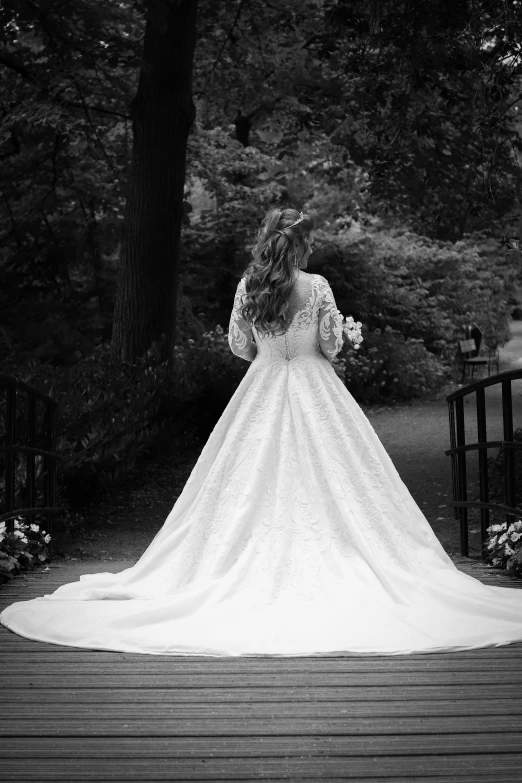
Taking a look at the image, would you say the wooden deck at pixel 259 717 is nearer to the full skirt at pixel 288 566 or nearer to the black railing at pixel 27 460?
the full skirt at pixel 288 566

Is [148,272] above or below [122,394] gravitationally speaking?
above

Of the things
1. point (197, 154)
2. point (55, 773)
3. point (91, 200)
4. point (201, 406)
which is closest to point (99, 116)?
point (91, 200)

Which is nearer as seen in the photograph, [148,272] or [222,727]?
[222,727]

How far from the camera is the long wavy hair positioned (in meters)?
5.63

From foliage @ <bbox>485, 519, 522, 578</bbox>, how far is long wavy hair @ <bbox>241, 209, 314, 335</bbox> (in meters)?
2.01

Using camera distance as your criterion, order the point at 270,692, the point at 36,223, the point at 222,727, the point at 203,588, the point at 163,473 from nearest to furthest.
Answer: the point at 222,727, the point at 270,692, the point at 203,588, the point at 163,473, the point at 36,223

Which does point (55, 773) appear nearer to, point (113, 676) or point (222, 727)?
point (222, 727)

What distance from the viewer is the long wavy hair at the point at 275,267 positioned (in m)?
5.63

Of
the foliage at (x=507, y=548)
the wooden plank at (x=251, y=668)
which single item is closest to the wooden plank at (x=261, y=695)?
the wooden plank at (x=251, y=668)

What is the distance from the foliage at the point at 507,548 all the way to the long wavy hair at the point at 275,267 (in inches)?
79.0

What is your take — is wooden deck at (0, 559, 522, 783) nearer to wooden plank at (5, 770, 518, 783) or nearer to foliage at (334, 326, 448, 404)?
wooden plank at (5, 770, 518, 783)

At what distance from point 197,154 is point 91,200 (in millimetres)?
2012

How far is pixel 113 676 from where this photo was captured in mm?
4012

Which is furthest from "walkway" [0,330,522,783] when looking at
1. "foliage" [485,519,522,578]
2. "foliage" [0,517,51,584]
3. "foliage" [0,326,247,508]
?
"foliage" [0,326,247,508]
